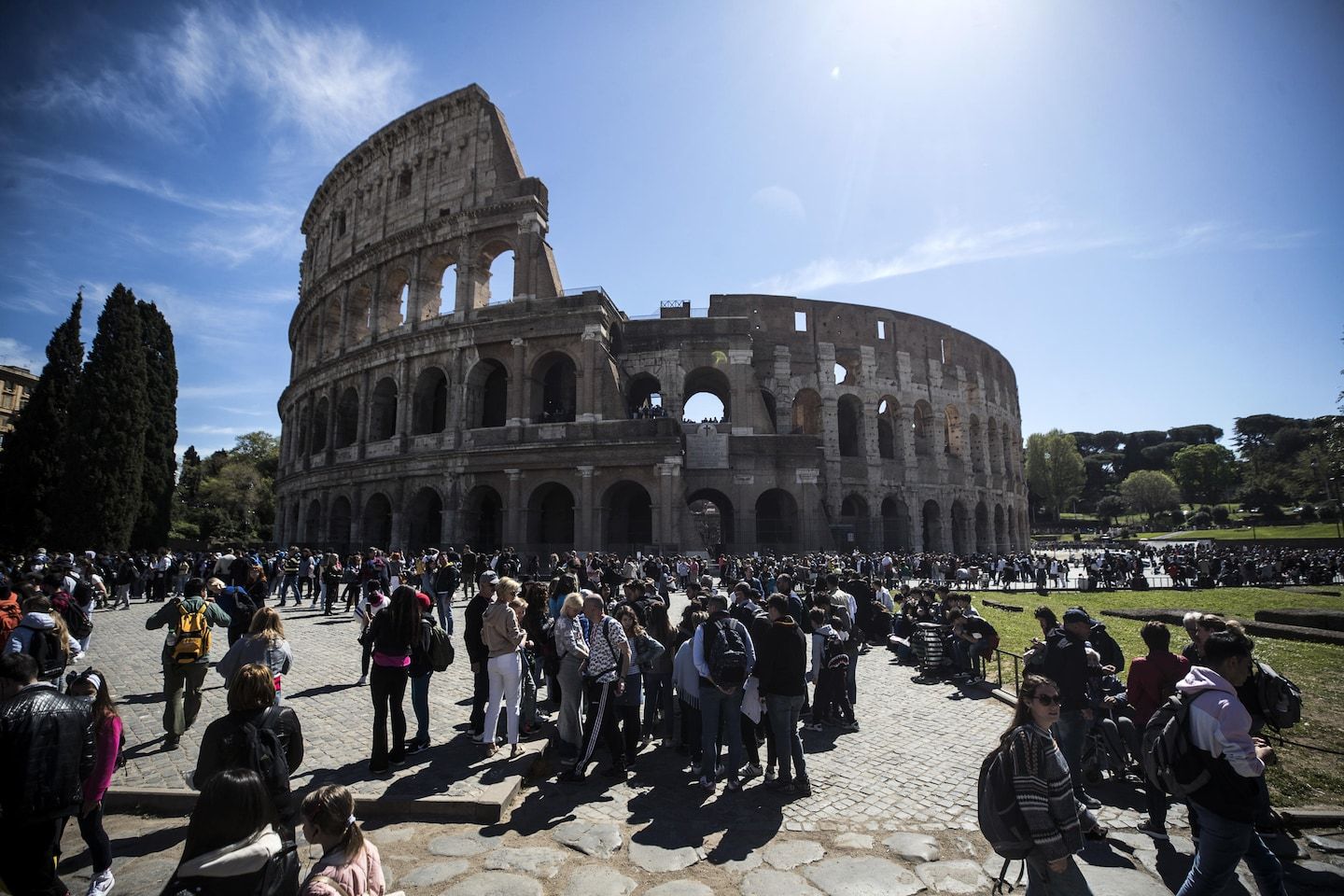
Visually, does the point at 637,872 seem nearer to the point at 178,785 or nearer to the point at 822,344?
the point at 178,785

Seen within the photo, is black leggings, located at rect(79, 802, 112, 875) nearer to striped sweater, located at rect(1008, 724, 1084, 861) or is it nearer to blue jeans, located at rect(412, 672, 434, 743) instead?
blue jeans, located at rect(412, 672, 434, 743)

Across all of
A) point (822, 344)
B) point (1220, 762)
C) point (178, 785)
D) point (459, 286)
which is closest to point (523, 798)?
point (178, 785)

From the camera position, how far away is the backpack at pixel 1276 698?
13.4 ft

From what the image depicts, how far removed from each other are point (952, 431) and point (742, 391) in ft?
60.2

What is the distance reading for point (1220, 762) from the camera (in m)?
3.26

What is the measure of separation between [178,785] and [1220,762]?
7.61 m

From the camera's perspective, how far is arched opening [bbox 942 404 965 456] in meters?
38.6

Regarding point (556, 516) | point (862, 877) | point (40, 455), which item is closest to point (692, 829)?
point (862, 877)

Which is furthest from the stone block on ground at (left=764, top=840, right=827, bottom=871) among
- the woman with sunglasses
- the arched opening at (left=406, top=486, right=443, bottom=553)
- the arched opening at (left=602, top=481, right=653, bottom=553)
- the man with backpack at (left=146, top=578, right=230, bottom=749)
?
the arched opening at (left=406, top=486, right=443, bottom=553)

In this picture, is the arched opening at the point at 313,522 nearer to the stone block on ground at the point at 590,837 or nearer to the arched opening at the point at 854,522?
the arched opening at the point at 854,522

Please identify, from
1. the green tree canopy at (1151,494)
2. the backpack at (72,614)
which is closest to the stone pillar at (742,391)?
the backpack at (72,614)

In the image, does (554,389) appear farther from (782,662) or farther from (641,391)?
(782,662)

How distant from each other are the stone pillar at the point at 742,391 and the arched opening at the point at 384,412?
1649 centimetres

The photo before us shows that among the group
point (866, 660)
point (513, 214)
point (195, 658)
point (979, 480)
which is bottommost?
point (866, 660)
